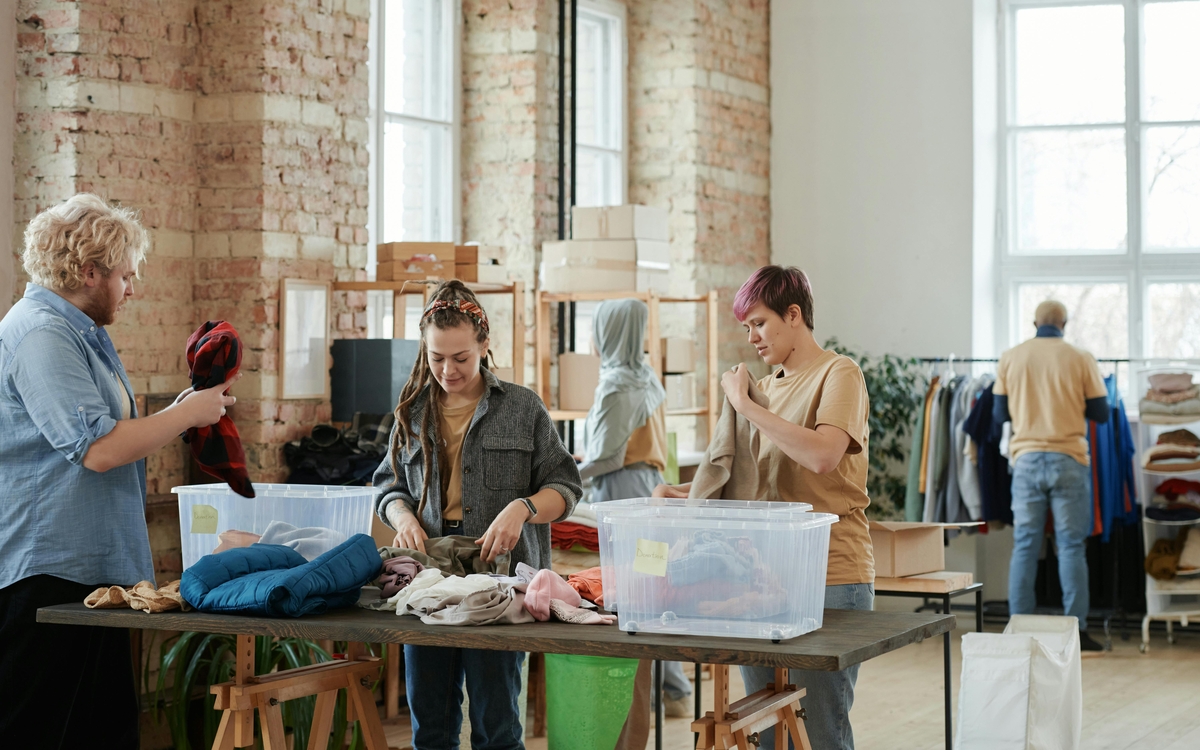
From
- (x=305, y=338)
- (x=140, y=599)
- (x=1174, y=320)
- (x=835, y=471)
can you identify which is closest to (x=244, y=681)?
(x=140, y=599)

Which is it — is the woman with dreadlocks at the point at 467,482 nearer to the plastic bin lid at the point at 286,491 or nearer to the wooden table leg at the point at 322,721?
the plastic bin lid at the point at 286,491

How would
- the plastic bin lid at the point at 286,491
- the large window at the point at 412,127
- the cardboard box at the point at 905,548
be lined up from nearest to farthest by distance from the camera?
the plastic bin lid at the point at 286,491 → the cardboard box at the point at 905,548 → the large window at the point at 412,127

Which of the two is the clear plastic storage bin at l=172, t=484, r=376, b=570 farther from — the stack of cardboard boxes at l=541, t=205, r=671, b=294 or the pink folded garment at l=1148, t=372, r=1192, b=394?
the pink folded garment at l=1148, t=372, r=1192, b=394

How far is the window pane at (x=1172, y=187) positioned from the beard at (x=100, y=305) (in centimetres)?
626

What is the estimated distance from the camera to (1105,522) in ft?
21.4

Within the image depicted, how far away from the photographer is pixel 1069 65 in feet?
25.0

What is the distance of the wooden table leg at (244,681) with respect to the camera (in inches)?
109

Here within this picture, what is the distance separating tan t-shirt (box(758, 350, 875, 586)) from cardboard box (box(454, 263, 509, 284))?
2569 millimetres

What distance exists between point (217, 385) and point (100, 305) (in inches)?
12.0

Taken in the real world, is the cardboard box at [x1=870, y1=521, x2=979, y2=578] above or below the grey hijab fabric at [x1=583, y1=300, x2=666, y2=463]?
below

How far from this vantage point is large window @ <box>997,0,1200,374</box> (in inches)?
292

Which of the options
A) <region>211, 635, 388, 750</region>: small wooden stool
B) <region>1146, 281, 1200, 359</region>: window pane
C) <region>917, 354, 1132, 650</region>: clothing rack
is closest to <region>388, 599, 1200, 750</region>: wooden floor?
<region>917, 354, 1132, 650</region>: clothing rack

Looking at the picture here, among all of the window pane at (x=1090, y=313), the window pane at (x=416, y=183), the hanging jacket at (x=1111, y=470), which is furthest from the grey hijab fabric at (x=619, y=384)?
the window pane at (x=1090, y=313)

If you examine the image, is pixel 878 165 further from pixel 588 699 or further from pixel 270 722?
pixel 270 722
